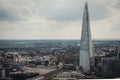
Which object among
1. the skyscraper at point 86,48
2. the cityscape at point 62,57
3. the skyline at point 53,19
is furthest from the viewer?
the skyscraper at point 86,48

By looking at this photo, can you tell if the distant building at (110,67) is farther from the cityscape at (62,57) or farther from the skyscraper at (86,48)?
the skyscraper at (86,48)

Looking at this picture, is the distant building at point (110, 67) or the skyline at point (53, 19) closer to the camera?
the skyline at point (53, 19)

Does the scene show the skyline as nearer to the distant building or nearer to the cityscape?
A: the cityscape

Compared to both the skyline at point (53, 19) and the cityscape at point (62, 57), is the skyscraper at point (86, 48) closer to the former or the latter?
the cityscape at point (62, 57)

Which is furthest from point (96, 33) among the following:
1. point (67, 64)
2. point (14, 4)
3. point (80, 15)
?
point (14, 4)

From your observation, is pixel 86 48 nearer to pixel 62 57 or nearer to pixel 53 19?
pixel 62 57

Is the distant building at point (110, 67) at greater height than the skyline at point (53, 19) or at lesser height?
lesser

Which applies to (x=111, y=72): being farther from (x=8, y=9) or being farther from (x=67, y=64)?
(x=8, y=9)

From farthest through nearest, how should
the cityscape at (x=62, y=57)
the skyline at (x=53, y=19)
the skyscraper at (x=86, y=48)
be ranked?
the skyscraper at (x=86, y=48), the cityscape at (x=62, y=57), the skyline at (x=53, y=19)

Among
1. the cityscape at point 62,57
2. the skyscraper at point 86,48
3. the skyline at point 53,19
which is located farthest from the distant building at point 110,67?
the skyline at point 53,19
